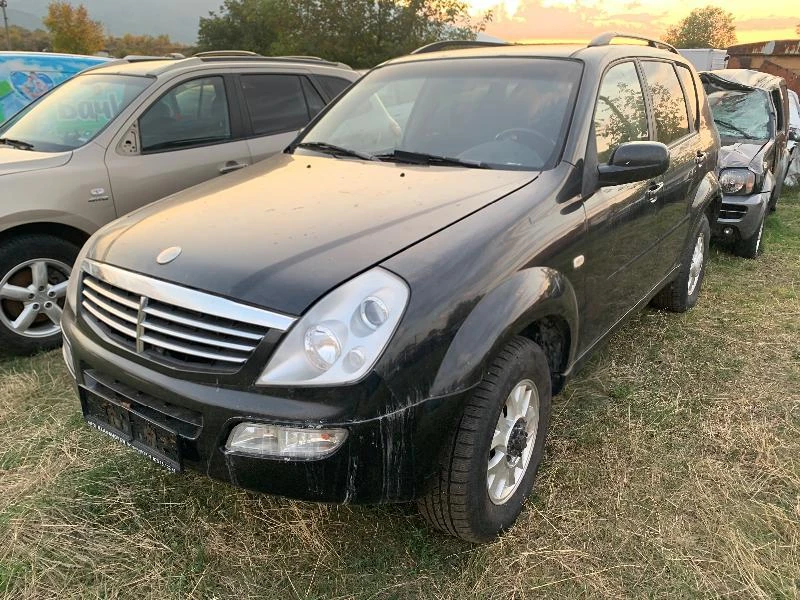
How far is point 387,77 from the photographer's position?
11.8 feet

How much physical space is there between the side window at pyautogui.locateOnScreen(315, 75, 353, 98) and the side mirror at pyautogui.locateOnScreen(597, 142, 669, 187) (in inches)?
133

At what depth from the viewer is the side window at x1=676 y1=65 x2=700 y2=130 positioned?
4172mm

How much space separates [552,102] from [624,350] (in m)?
1.84

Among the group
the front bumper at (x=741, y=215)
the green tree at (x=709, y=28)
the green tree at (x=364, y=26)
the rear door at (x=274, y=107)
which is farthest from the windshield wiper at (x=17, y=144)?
the green tree at (x=709, y=28)

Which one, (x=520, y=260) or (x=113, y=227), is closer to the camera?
(x=520, y=260)

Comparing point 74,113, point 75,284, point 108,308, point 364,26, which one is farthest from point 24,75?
point 364,26

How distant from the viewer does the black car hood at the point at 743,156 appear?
5.90 m

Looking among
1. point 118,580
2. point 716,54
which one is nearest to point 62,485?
point 118,580

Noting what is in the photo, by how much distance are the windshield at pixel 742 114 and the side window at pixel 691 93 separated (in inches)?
106

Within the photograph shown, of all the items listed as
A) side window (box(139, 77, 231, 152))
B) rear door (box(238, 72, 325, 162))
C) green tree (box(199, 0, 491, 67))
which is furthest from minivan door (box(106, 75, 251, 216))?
green tree (box(199, 0, 491, 67))

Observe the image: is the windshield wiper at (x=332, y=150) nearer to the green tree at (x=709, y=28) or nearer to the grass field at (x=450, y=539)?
the grass field at (x=450, y=539)

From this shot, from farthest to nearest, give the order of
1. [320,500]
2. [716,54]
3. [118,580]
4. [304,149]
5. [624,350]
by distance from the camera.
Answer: [716,54], [624,350], [304,149], [118,580], [320,500]

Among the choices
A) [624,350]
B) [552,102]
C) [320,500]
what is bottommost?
[624,350]

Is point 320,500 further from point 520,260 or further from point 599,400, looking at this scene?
point 599,400
